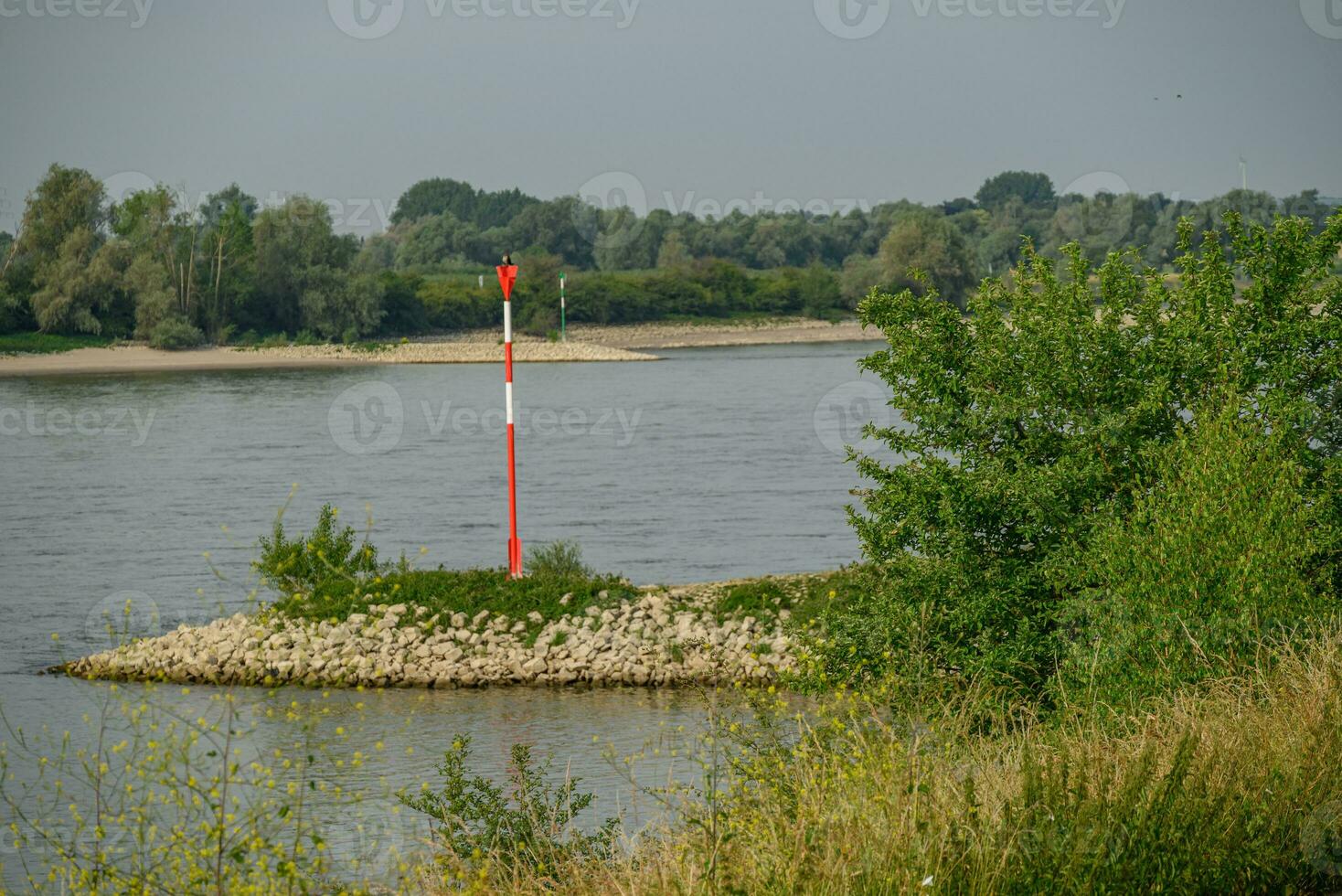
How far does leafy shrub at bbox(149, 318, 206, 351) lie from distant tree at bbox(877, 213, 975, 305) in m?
48.0

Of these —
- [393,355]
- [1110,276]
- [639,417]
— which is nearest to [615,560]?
[1110,276]

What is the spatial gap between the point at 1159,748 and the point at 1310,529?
3659mm

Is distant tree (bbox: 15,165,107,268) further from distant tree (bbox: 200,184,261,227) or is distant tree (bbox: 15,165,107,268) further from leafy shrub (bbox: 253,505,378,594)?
leafy shrub (bbox: 253,505,378,594)

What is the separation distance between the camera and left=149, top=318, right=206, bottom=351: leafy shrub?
98.7m

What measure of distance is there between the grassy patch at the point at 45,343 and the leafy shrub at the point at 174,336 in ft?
11.1

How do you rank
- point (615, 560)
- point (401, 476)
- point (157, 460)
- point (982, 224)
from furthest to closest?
point (982, 224)
point (157, 460)
point (401, 476)
point (615, 560)

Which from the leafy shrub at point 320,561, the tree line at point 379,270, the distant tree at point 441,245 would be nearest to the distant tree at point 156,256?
the tree line at point 379,270

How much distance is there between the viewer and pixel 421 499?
34656 mm

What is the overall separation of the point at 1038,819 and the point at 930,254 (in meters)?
109

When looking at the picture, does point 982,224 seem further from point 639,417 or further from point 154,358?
point 639,417

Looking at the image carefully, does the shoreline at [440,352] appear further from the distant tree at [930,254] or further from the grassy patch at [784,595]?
the grassy patch at [784,595]

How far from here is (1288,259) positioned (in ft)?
42.9

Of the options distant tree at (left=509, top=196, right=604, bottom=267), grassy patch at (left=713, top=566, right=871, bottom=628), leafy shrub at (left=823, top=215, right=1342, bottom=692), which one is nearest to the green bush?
leafy shrub at (left=823, top=215, right=1342, bottom=692)

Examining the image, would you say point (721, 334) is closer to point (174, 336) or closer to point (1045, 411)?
point (174, 336)
